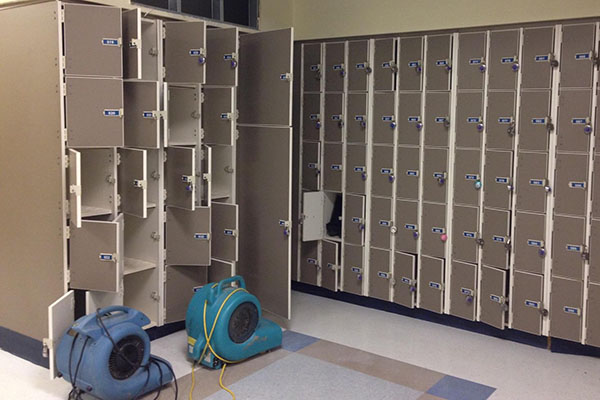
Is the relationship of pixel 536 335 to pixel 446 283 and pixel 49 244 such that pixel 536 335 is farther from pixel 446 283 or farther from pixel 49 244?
pixel 49 244

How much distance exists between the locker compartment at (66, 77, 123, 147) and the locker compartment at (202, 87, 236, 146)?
3.12 ft

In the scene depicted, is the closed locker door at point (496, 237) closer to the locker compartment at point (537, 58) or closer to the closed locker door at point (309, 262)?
the locker compartment at point (537, 58)

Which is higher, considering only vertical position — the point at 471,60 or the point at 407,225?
the point at 471,60

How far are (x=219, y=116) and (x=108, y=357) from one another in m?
2.02

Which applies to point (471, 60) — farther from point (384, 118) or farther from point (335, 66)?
point (335, 66)

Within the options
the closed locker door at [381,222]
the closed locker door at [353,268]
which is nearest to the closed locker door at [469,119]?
the closed locker door at [381,222]

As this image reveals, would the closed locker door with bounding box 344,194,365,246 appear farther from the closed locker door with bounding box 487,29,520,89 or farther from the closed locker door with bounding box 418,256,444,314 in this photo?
the closed locker door with bounding box 487,29,520,89

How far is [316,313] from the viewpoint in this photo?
527cm

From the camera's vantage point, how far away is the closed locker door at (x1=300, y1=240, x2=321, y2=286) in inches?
222

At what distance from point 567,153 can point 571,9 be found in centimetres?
97

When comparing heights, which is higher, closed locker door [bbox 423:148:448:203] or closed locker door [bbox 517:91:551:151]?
closed locker door [bbox 517:91:551:151]

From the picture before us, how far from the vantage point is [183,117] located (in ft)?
15.0

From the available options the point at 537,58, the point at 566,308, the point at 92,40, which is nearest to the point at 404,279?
the point at 566,308

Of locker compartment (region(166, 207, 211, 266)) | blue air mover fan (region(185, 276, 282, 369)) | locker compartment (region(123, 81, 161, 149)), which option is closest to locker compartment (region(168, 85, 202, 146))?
locker compartment (region(123, 81, 161, 149))
